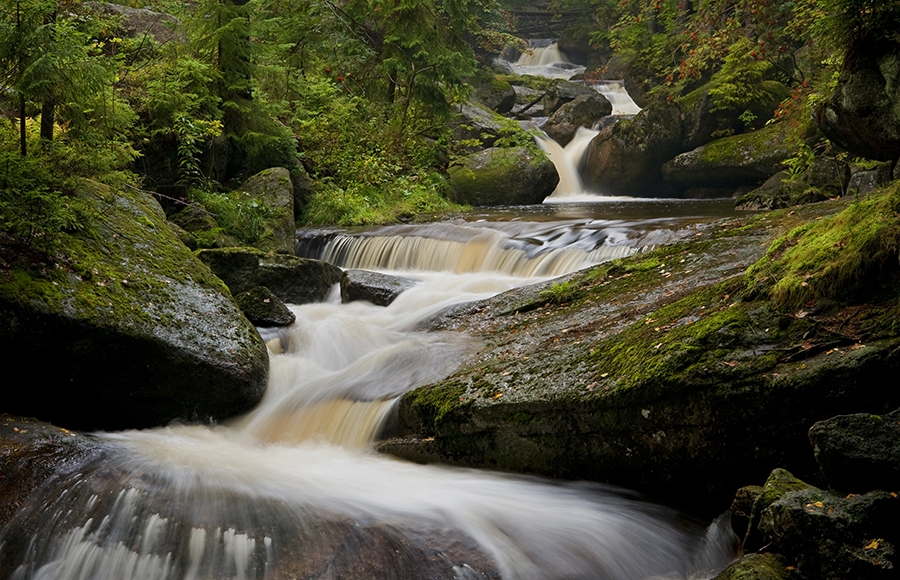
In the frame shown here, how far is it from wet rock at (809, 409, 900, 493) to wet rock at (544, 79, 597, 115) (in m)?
23.6

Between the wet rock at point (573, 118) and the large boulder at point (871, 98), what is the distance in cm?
1701

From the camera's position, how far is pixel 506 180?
56.5 ft

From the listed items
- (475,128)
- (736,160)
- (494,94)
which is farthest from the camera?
(494,94)

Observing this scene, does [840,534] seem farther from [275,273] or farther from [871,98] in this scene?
[275,273]

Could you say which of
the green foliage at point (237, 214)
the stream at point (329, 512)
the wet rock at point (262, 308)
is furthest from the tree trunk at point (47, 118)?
the green foliage at point (237, 214)

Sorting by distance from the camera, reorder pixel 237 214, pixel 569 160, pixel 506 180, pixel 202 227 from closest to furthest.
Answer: pixel 202 227 < pixel 237 214 < pixel 506 180 < pixel 569 160

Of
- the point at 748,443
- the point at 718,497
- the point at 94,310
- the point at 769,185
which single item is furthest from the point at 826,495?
the point at 769,185

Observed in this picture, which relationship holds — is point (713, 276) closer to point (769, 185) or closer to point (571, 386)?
point (571, 386)

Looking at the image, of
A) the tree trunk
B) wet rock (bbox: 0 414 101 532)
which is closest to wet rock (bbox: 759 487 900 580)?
wet rock (bbox: 0 414 101 532)

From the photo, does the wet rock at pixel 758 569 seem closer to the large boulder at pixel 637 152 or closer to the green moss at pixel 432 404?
the green moss at pixel 432 404

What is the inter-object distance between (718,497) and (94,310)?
4638 mm

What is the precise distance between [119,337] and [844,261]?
16.6 ft

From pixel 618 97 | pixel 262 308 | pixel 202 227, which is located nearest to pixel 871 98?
pixel 262 308

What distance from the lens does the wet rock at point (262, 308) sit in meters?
7.48
